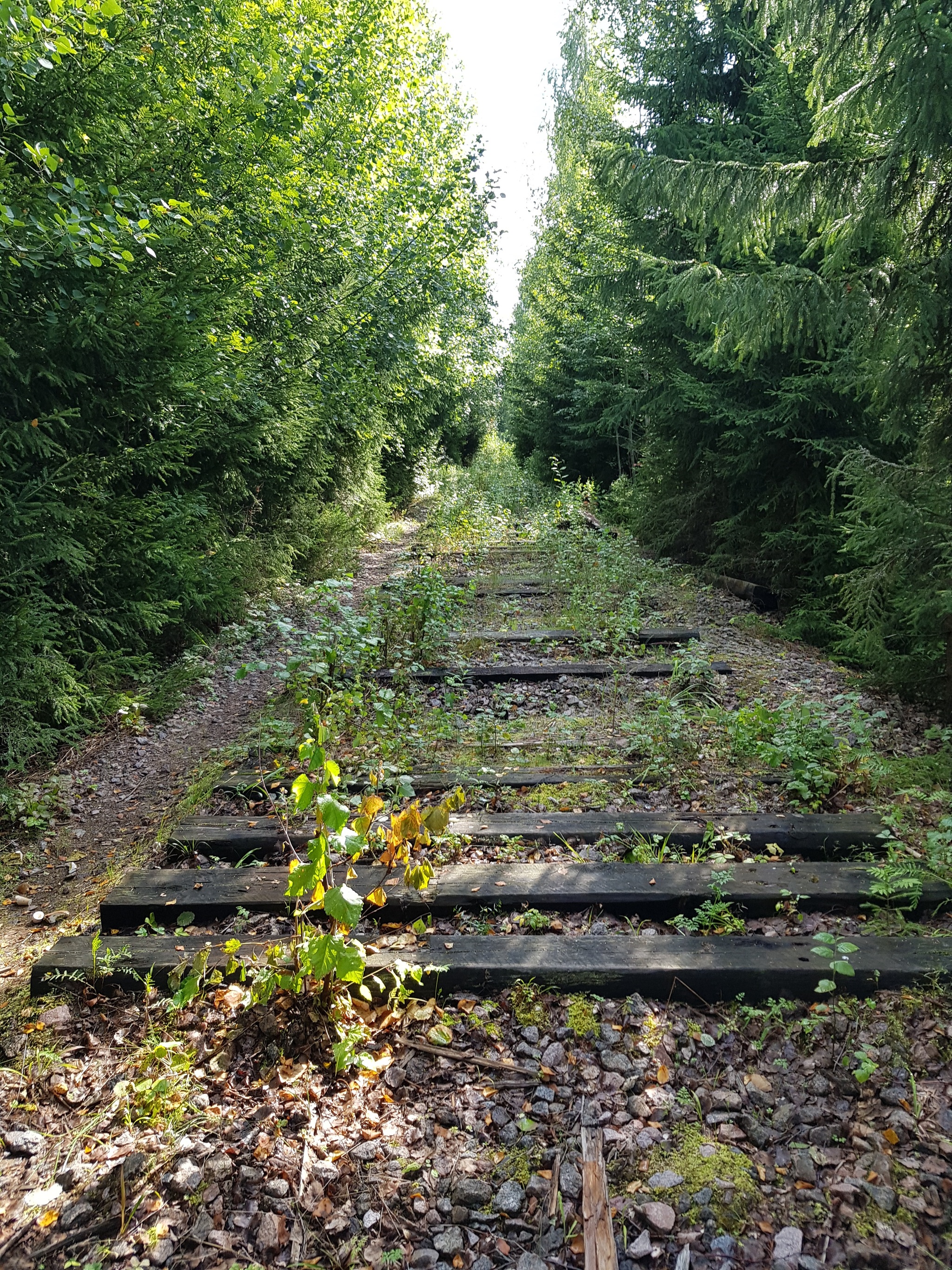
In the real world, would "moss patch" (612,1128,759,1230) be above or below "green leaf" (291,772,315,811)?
below

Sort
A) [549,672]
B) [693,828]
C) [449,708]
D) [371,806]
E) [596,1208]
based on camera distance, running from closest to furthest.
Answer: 1. [596,1208]
2. [371,806]
3. [693,828]
4. [449,708]
5. [549,672]

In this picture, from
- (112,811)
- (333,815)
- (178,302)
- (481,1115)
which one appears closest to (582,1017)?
(481,1115)

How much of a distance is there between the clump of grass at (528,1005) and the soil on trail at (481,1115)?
0.5 inches

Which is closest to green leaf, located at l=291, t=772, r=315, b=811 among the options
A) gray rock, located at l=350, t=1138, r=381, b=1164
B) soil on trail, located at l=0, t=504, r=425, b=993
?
gray rock, located at l=350, t=1138, r=381, b=1164

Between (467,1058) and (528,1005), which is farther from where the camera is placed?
(528,1005)

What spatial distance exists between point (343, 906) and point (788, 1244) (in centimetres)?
155

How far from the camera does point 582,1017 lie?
8.82 ft

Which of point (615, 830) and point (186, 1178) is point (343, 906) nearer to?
point (186, 1178)

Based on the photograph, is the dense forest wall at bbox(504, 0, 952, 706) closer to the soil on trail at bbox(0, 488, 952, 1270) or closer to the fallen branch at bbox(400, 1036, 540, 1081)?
the soil on trail at bbox(0, 488, 952, 1270)

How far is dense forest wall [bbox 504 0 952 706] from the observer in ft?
16.1

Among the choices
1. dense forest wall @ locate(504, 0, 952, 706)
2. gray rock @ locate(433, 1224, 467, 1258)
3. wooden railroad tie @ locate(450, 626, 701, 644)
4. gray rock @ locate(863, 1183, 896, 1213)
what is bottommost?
gray rock @ locate(433, 1224, 467, 1258)

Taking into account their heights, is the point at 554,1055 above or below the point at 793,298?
below

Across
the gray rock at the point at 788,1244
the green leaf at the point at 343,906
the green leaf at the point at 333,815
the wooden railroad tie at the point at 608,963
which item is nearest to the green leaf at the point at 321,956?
the green leaf at the point at 343,906

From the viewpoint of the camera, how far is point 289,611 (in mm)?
9008
